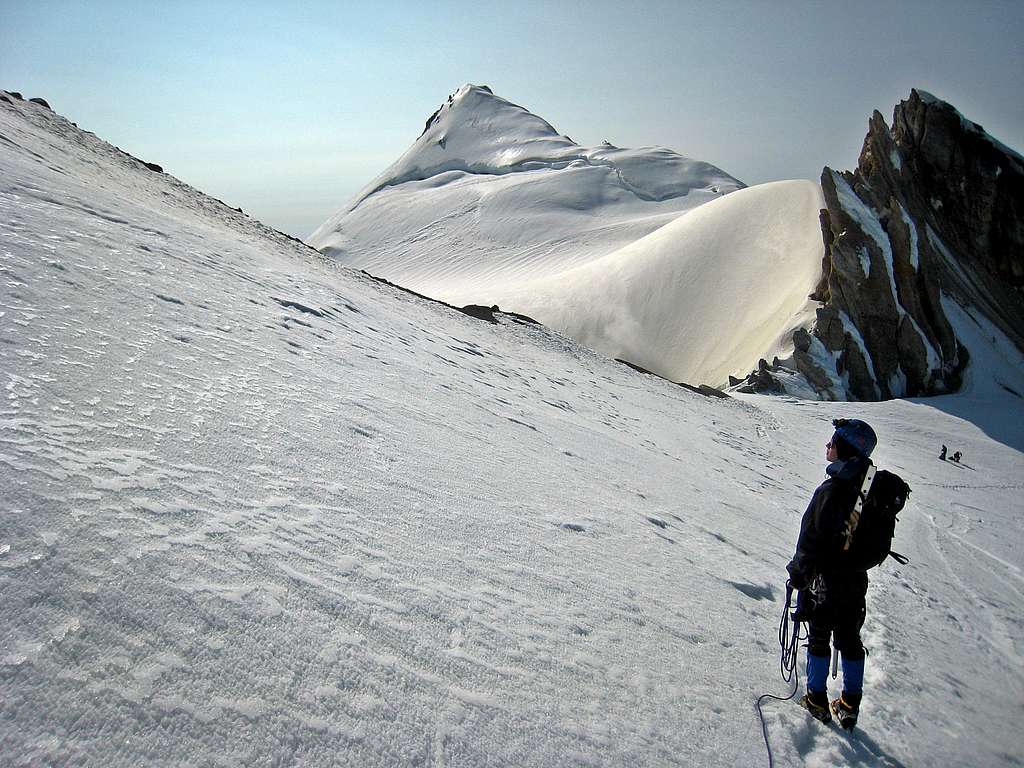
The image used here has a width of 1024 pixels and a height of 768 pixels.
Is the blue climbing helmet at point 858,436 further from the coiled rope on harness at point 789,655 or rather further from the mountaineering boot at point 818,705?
the mountaineering boot at point 818,705

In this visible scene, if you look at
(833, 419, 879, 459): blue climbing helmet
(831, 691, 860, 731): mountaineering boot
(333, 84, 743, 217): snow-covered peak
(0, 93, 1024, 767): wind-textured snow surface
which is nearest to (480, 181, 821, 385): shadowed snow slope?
(0, 93, 1024, 767): wind-textured snow surface

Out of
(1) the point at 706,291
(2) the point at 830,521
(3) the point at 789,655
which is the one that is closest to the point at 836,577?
(2) the point at 830,521

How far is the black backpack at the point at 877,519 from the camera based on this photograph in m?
3.24

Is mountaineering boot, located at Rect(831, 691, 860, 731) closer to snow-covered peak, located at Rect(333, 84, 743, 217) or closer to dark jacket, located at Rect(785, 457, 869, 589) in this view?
dark jacket, located at Rect(785, 457, 869, 589)

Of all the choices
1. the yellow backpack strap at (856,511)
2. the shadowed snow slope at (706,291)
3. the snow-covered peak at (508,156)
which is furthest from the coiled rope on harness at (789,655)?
the snow-covered peak at (508,156)

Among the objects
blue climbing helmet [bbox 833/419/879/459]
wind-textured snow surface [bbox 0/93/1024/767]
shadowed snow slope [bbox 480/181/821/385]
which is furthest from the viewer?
shadowed snow slope [bbox 480/181/821/385]

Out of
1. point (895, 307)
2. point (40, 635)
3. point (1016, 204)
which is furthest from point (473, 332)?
point (1016, 204)

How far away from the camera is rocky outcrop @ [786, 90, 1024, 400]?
20.4 meters

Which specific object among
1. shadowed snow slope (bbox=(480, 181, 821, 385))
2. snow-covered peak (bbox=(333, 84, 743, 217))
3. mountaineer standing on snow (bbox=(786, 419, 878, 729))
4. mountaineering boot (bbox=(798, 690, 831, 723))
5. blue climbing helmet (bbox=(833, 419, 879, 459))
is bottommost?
mountaineering boot (bbox=(798, 690, 831, 723))

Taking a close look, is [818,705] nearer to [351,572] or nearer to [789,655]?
[789,655]

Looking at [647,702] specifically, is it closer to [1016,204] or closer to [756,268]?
[756,268]

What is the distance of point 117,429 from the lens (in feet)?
10.7

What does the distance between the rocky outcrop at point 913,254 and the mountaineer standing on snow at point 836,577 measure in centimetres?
1752

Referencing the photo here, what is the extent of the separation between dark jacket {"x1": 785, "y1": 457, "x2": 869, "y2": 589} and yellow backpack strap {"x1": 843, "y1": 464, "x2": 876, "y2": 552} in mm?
17
